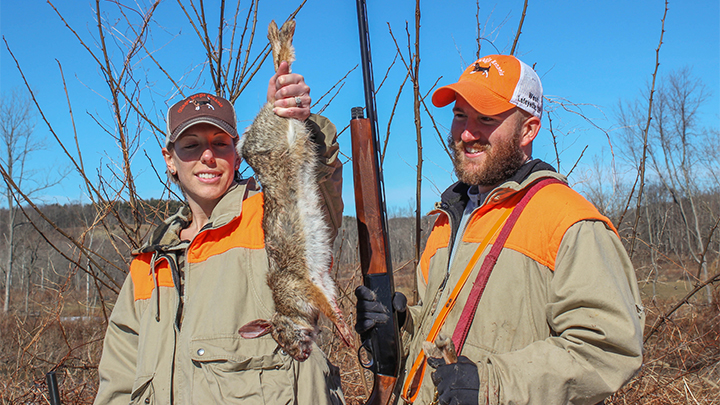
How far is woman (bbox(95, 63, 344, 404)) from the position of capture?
168cm

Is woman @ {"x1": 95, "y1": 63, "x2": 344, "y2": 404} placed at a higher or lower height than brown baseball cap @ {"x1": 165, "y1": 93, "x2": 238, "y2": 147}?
lower

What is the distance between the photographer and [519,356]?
1423mm

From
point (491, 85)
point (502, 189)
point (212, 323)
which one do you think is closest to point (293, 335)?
point (212, 323)

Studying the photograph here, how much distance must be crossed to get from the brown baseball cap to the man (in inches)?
39.5

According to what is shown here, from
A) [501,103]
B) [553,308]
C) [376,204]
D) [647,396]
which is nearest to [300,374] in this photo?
[376,204]

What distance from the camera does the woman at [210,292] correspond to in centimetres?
168

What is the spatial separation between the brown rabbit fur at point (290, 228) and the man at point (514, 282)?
295mm

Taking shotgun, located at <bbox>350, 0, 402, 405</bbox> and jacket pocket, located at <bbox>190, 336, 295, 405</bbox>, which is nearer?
jacket pocket, located at <bbox>190, 336, 295, 405</bbox>

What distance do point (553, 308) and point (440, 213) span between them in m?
0.86

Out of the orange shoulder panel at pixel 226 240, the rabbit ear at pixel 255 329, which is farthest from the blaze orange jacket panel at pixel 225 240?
the rabbit ear at pixel 255 329

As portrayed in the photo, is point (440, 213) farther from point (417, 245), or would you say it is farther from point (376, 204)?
point (417, 245)

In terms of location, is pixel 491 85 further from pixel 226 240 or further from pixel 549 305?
pixel 226 240

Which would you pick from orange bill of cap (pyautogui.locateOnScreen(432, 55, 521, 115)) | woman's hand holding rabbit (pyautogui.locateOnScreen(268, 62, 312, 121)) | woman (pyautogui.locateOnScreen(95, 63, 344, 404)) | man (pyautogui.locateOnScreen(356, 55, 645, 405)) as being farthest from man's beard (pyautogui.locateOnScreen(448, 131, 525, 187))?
woman's hand holding rabbit (pyautogui.locateOnScreen(268, 62, 312, 121))

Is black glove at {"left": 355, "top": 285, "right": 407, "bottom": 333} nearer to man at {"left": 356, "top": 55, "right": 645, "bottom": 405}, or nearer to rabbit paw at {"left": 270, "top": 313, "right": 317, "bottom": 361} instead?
man at {"left": 356, "top": 55, "right": 645, "bottom": 405}
